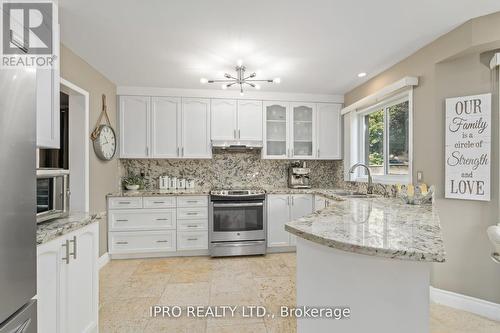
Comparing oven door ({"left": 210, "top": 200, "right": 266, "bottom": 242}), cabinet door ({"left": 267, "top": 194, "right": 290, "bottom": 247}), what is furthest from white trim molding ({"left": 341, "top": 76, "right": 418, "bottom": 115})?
oven door ({"left": 210, "top": 200, "right": 266, "bottom": 242})

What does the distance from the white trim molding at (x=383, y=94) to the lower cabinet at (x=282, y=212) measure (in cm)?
146

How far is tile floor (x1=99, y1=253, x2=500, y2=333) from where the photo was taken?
192 cm

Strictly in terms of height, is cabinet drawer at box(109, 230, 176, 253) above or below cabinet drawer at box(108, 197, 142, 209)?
below

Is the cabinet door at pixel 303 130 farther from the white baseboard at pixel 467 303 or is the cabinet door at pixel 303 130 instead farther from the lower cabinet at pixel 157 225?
the white baseboard at pixel 467 303

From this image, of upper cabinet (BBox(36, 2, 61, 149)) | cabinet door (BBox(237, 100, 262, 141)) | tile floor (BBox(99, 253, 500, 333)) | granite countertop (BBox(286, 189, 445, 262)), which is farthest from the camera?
cabinet door (BBox(237, 100, 262, 141))

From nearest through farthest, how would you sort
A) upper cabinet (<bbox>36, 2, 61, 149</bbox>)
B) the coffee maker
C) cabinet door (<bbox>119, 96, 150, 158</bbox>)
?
1. upper cabinet (<bbox>36, 2, 61, 149</bbox>)
2. cabinet door (<bbox>119, 96, 150, 158</bbox>)
3. the coffee maker

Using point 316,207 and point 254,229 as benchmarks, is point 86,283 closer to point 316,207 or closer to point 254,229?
point 254,229

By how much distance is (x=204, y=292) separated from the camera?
2438 mm

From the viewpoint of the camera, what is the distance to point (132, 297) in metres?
2.35

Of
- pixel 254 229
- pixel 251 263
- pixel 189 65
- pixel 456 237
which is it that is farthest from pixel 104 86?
pixel 456 237

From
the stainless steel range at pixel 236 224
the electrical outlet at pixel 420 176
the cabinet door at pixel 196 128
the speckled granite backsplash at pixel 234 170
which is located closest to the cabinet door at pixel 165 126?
the cabinet door at pixel 196 128

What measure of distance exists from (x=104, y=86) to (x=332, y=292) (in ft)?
11.3

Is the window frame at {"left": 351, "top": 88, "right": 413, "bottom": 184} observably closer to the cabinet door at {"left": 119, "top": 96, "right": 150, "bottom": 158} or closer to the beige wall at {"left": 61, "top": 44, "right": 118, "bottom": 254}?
the cabinet door at {"left": 119, "top": 96, "right": 150, "bottom": 158}

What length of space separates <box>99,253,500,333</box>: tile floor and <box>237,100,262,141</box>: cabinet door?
1805 mm
